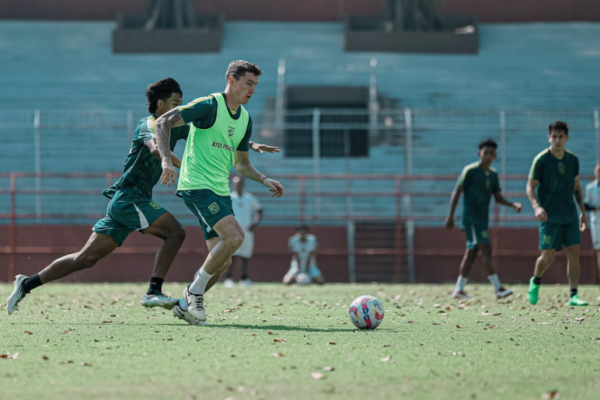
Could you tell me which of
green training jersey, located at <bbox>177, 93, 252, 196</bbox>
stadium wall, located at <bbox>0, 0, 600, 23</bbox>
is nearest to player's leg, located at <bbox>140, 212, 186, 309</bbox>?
green training jersey, located at <bbox>177, 93, 252, 196</bbox>

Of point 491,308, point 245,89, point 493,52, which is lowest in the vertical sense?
point 491,308

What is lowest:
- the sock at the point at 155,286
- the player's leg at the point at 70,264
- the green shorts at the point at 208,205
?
the sock at the point at 155,286

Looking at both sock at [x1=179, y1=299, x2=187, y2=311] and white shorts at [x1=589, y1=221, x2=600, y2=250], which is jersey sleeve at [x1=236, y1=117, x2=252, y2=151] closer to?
sock at [x1=179, y1=299, x2=187, y2=311]

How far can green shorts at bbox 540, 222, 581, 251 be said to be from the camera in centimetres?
1078

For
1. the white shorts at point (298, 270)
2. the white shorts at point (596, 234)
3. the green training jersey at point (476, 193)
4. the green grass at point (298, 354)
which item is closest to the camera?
the green grass at point (298, 354)

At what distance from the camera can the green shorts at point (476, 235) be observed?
41.0 feet

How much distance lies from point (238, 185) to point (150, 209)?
29.8 feet

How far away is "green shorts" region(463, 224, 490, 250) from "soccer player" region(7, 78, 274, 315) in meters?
4.86

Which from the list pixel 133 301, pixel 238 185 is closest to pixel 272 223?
pixel 238 185

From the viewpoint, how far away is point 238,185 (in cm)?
1742

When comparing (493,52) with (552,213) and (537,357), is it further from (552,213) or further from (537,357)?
(537,357)

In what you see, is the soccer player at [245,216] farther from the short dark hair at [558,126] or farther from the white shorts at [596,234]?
the short dark hair at [558,126]

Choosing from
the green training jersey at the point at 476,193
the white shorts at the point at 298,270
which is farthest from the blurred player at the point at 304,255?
the green training jersey at the point at 476,193

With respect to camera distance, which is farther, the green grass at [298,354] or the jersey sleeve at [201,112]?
the jersey sleeve at [201,112]
